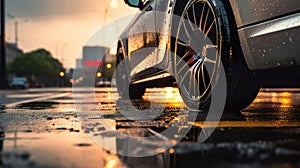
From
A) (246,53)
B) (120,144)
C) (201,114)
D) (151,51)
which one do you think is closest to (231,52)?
(246,53)

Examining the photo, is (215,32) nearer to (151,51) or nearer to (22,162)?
(151,51)

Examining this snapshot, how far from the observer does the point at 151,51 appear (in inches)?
242

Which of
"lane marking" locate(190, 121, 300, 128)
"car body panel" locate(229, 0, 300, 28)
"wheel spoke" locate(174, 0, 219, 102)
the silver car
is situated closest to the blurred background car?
the silver car

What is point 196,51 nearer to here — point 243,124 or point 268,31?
point 243,124

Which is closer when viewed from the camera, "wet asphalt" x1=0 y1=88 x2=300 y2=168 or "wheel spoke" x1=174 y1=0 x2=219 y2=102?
"wet asphalt" x1=0 y1=88 x2=300 y2=168

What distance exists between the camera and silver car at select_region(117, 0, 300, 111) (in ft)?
10.9

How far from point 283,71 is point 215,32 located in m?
0.94

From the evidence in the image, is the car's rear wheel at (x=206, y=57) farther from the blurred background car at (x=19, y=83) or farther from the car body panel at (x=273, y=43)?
the blurred background car at (x=19, y=83)

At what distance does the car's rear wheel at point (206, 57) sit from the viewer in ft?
13.5

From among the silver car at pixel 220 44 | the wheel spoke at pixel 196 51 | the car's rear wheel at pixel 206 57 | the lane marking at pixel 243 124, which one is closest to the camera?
the silver car at pixel 220 44

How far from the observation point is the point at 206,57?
14.8 ft

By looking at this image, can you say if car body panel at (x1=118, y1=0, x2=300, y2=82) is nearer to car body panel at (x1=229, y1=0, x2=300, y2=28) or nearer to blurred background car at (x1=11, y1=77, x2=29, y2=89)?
car body panel at (x1=229, y1=0, x2=300, y2=28)

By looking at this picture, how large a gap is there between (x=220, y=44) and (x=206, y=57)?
423 millimetres

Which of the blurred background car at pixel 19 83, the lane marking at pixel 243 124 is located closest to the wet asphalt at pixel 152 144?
the lane marking at pixel 243 124
